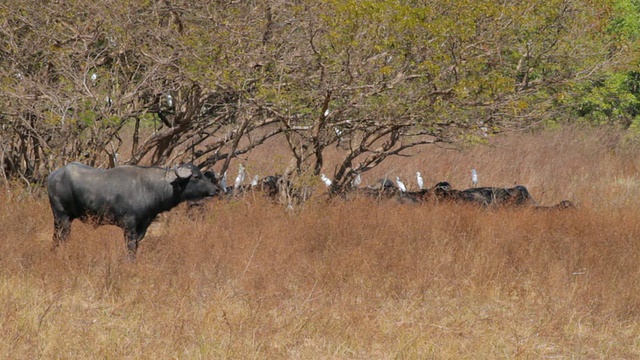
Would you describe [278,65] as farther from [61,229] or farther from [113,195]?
[61,229]

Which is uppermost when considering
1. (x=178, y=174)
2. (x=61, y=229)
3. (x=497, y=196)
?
(x=178, y=174)

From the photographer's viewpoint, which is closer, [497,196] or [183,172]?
[183,172]

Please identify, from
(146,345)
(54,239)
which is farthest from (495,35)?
(146,345)

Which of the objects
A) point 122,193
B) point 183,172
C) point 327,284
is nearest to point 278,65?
point 183,172

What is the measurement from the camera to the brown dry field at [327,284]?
6926 mm

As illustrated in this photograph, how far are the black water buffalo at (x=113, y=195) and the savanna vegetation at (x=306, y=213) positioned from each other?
33 cm

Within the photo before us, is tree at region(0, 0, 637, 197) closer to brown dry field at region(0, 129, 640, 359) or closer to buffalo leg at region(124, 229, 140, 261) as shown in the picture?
brown dry field at region(0, 129, 640, 359)

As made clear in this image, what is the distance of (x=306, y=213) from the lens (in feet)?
38.3

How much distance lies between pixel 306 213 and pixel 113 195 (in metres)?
2.93

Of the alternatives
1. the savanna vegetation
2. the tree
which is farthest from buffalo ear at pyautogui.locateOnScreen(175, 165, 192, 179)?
the tree

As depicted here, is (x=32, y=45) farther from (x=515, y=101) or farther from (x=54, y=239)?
(x=515, y=101)

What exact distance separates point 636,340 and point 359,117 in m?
6.37

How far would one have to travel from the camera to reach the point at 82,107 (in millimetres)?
11938

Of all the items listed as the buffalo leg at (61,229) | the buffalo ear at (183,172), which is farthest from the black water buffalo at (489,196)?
the buffalo leg at (61,229)
